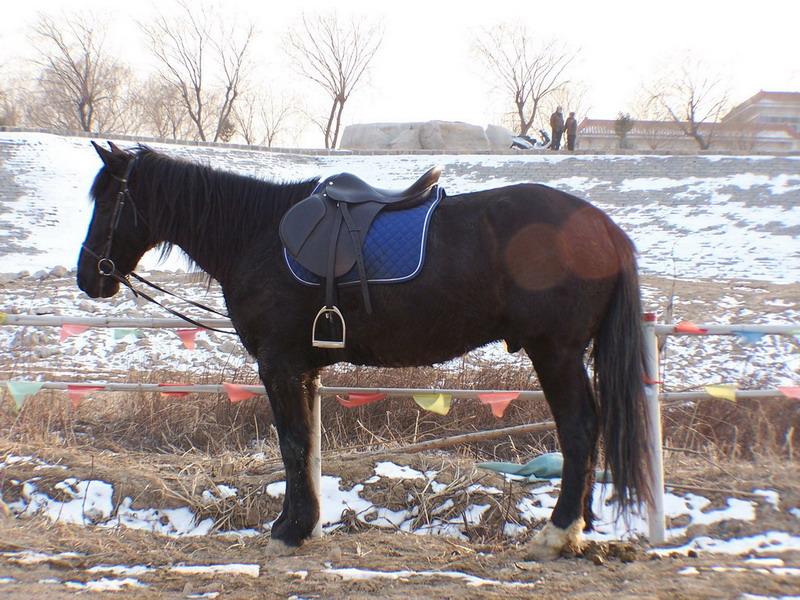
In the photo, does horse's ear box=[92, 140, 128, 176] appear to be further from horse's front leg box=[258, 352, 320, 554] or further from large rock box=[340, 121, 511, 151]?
large rock box=[340, 121, 511, 151]

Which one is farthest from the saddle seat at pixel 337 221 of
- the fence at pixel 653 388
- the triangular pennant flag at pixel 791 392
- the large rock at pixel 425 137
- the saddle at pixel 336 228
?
the large rock at pixel 425 137

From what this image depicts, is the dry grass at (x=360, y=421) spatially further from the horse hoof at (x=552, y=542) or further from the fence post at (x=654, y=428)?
the horse hoof at (x=552, y=542)

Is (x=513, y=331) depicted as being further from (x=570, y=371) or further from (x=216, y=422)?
(x=216, y=422)

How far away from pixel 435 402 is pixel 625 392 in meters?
1.23

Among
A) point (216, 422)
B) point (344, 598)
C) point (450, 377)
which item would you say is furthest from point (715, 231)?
point (344, 598)

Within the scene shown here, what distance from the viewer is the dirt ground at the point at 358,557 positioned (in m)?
2.80

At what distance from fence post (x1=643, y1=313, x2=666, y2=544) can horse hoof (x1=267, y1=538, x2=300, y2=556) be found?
1.98m

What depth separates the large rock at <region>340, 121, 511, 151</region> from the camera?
111 feet

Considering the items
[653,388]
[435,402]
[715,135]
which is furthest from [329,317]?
[715,135]

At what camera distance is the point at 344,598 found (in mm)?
2775

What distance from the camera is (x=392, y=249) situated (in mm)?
3312

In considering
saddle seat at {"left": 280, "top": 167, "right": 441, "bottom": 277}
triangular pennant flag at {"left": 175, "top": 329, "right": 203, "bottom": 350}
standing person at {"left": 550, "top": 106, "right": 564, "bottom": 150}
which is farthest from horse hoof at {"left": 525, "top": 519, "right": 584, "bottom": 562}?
standing person at {"left": 550, "top": 106, "right": 564, "bottom": 150}

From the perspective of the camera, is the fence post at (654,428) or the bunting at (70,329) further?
the bunting at (70,329)

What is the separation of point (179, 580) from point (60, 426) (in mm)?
3131
